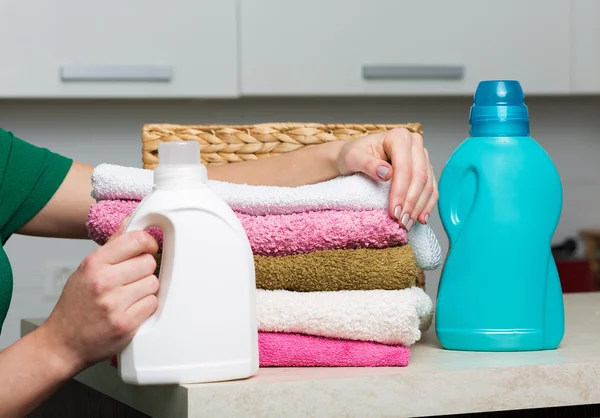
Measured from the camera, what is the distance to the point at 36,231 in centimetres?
120

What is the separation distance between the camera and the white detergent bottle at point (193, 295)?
64 cm

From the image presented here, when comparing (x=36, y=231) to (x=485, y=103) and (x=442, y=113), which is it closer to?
(x=485, y=103)

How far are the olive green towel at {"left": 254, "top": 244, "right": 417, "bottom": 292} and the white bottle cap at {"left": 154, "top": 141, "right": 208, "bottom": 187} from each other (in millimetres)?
119

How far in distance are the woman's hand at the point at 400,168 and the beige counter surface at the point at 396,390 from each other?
134mm

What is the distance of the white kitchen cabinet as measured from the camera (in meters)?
2.07

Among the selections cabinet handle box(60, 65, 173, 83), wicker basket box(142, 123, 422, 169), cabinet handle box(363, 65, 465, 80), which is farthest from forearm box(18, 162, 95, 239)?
cabinet handle box(363, 65, 465, 80)

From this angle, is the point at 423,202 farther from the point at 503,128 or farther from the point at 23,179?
the point at 23,179

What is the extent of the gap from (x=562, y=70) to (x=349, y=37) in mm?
519

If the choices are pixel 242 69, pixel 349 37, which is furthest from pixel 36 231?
pixel 349 37

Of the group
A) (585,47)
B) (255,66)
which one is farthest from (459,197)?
(585,47)

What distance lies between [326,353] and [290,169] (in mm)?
295

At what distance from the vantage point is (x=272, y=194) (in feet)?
2.55

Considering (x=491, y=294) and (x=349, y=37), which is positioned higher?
(x=349, y=37)

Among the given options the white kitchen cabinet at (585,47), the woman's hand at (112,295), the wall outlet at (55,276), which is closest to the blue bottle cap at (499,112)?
the woman's hand at (112,295)
